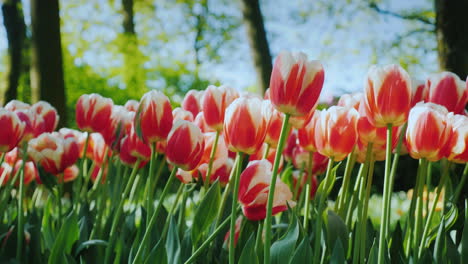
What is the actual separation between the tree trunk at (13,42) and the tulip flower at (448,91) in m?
8.65

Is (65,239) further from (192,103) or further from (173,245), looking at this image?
(192,103)

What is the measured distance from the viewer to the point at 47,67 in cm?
499

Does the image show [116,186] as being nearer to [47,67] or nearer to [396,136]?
[396,136]

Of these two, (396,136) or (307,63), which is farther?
(396,136)

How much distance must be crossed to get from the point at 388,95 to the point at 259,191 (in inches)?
13.4

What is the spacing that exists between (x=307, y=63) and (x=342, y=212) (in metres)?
0.54

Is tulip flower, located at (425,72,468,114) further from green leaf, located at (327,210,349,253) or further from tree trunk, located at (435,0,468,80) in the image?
tree trunk, located at (435,0,468,80)

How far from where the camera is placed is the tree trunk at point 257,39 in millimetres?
6762

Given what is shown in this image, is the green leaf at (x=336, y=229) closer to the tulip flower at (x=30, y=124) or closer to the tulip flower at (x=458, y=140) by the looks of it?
the tulip flower at (x=458, y=140)

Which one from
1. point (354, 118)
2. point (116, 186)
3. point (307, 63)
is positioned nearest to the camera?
point (307, 63)

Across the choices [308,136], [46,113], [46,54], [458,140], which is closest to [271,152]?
[308,136]

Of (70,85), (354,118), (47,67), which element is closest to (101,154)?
(354,118)

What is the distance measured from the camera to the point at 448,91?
125 centimetres

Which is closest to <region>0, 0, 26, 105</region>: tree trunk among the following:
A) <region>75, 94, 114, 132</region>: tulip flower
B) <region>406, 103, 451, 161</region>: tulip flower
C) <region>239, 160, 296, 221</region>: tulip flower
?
<region>75, 94, 114, 132</region>: tulip flower
